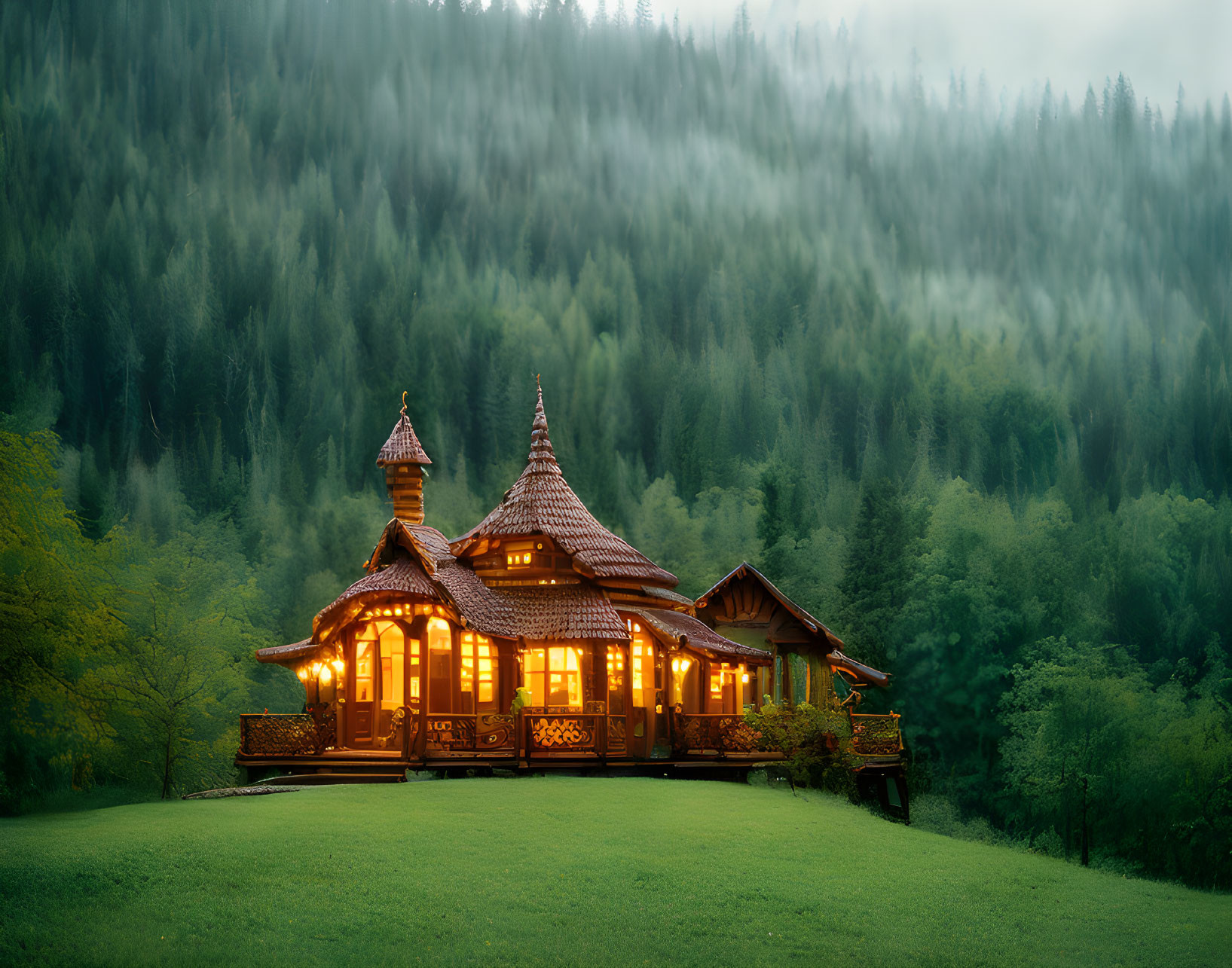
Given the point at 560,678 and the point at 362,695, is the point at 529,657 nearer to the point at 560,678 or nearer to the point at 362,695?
the point at 560,678

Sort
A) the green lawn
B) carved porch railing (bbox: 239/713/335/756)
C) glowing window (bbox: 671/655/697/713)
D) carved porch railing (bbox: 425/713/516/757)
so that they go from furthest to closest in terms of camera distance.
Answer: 1. glowing window (bbox: 671/655/697/713)
2. carved porch railing (bbox: 239/713/335/756)
3. carved porch railing (bbox: 425/713/516/757)
4. the green lawn

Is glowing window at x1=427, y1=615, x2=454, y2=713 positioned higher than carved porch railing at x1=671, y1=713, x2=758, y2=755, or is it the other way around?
glowing window at x1=427, y1=615, x2=454, y2=713

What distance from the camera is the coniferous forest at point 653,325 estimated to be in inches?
2160

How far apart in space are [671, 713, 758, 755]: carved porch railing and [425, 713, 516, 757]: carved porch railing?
14.8ft

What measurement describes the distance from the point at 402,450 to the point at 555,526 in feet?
22.6

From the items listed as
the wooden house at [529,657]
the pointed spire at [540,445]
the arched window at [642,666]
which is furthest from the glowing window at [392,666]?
the pointed spire at [540,445]

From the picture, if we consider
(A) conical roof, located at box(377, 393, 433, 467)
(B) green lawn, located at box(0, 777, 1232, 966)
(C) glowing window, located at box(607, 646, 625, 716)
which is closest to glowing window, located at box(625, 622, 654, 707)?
(C) glowing window, located at box(607, 646, 625, 716)

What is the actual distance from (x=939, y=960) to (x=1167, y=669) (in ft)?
149

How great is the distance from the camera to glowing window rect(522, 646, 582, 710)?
3109cm

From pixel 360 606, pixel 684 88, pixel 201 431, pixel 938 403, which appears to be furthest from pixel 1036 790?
pixel 684 88

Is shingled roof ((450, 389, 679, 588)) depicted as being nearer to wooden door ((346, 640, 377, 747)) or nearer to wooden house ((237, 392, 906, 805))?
wooden house ((237, 392, 906, 805))

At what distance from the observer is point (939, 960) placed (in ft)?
50.9

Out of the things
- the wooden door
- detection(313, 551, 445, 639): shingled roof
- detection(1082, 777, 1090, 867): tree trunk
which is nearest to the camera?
detection(313, 551, 445, 639): shingled roof

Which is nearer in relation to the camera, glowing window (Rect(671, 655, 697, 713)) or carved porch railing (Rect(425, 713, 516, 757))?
carved porch railing (Rect(425, 713, 516, 757))
